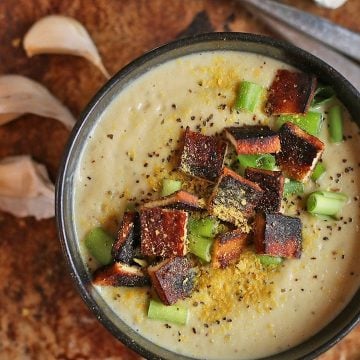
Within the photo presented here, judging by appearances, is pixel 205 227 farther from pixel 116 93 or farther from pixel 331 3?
pixel 331 3

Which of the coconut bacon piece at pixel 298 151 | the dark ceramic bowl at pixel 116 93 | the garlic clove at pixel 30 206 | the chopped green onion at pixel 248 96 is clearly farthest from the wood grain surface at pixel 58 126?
the coconut bacon piece at pixel 298 151

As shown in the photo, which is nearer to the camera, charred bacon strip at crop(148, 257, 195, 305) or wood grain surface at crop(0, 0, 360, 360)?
charred bacon strip at crop(148, 257, 195, 305)

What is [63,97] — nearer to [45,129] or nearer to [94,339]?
[45,129]

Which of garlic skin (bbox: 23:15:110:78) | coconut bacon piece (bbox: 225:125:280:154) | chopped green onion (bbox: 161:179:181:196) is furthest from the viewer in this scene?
garlic skin (bbox: 23:15:110:78)

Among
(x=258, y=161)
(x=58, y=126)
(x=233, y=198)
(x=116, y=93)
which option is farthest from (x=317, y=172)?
(x=58, y=126)

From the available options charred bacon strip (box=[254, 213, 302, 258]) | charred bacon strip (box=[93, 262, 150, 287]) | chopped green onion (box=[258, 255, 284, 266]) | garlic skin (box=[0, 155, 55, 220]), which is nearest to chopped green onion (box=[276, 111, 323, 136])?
charred bacon strip (box=[254, 213, 302, 258])

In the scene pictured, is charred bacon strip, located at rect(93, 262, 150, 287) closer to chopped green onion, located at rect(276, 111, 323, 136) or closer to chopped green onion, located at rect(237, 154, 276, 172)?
chopped green onion, located at rect(237, 154, 276, 172)
